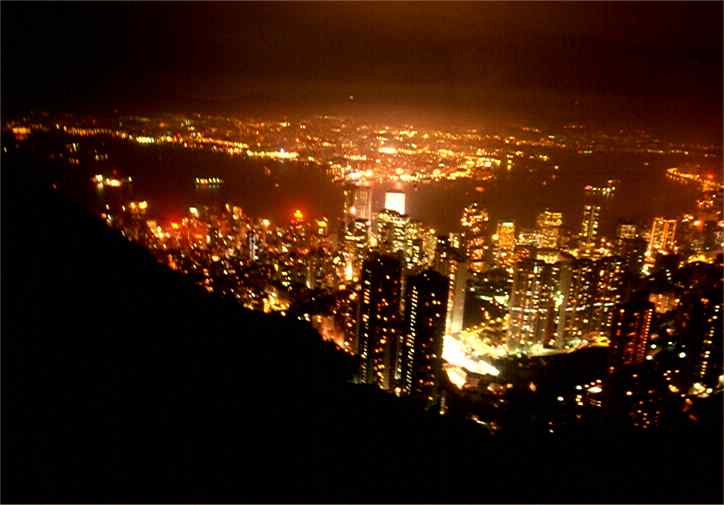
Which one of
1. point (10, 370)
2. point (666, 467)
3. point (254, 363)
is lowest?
point (666, 467)

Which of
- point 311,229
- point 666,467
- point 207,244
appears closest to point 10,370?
point 666,467

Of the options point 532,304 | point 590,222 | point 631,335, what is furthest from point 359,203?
point 631,335

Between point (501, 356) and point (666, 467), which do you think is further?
point (501, 356)

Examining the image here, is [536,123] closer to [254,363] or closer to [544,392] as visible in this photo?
[544,392]

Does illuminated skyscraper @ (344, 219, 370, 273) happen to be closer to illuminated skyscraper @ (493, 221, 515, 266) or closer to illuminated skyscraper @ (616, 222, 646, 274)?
illuminated skyscraper @ (493, 221, 515, 266)

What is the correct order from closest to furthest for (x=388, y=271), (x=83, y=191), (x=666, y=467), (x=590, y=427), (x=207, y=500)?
(x=207, y=500)
(x=666, y=467)
(x=590, y=427)
(x=388, y=271)
(x=83, y=191)

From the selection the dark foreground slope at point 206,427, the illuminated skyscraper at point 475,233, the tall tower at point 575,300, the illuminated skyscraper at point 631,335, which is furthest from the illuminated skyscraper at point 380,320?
the dark foreground slope at point 206,427
